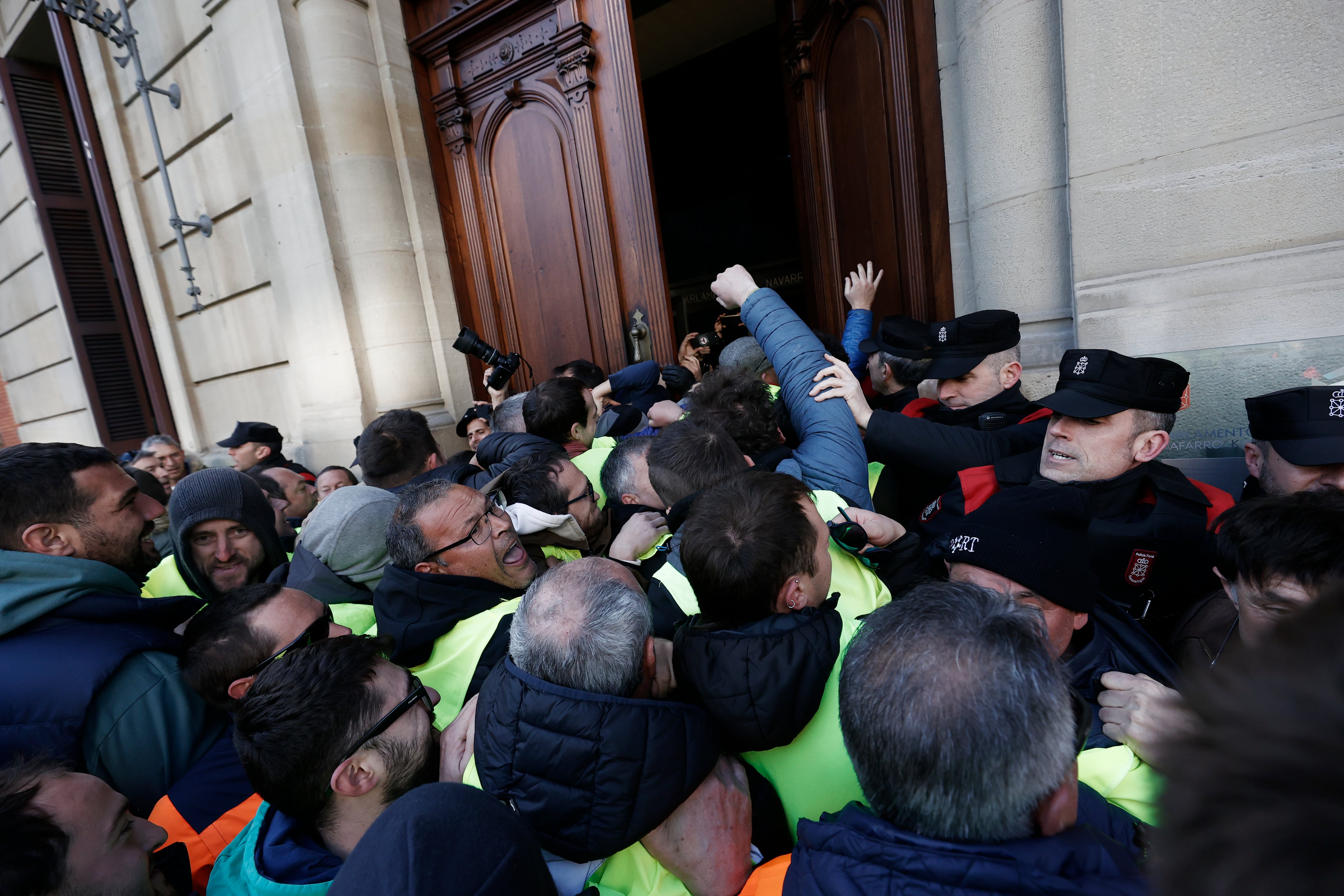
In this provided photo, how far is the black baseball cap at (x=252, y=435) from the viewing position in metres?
4.27

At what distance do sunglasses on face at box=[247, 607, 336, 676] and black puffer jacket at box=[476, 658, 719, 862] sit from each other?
0.73m

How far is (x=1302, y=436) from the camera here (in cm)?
Answer: 158

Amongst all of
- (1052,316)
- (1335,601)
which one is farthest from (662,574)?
(1052,316)

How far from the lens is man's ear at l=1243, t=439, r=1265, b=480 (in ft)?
5.85

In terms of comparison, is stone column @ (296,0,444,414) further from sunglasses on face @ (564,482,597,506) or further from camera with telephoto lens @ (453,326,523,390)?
sunglasses on face @ (564,482,597,506)

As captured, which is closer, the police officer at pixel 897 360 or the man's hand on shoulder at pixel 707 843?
the man's hand on shoulder at pixel 707 843

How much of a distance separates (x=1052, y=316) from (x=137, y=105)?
7.22 m

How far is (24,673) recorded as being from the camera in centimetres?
141

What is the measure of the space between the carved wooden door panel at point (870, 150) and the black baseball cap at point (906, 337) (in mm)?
515

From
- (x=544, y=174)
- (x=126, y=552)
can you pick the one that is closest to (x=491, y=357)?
(x=544, y=174)

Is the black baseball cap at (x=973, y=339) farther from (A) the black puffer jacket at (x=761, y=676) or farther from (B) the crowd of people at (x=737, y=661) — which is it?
(A) the black puffer jacket at (x=761, y=676)

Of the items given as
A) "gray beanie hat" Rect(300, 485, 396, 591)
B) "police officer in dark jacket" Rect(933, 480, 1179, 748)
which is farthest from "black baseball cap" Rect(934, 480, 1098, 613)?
"gray beanie hat" Rect(300, 485, 396, 591)

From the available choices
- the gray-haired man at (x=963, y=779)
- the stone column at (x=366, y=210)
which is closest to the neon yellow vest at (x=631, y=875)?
the gray-haired man at (x=963, y=779)

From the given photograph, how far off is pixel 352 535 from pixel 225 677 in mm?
655
